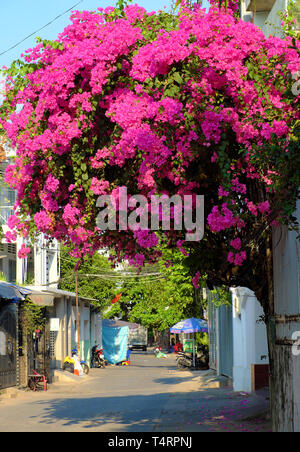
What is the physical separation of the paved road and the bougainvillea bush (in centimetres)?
535

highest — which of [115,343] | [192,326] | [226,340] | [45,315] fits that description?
[45,315]

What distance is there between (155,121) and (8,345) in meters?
18.6

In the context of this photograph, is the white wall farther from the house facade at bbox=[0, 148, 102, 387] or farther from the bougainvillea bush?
the bougainvillea bush

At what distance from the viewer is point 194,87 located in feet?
31.2

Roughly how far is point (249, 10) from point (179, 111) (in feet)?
39.5

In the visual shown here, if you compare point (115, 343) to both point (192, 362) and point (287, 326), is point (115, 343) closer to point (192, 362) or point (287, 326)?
point (192, 362)

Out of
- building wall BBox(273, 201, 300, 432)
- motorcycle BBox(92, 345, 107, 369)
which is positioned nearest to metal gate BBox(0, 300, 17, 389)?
building wall BBox(273, 201, 300, 432)

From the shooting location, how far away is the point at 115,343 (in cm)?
5722

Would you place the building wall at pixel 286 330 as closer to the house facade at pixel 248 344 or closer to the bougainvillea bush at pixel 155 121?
the bougainvillea bush at pixel 155 121

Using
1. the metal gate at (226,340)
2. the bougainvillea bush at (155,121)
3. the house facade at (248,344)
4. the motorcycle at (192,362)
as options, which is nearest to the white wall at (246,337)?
the house facade at (248,344)

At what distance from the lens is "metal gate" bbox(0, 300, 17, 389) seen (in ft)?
84.3

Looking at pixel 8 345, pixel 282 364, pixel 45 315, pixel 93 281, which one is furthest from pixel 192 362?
pixel 282 364
